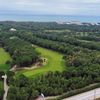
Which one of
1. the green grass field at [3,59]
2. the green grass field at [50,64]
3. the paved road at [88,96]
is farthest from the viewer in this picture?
the green grass field at [3,59]

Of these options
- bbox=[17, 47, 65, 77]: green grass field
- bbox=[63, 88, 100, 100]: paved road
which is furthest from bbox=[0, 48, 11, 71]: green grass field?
bbox=[63, 88, 100, 100]: paved road

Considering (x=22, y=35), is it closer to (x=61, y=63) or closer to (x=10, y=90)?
(x=61, y=63)

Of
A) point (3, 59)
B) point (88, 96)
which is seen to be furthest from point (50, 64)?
point (88, 96)

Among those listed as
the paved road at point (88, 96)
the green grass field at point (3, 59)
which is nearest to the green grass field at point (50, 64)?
the green grass field at point (3, 59)

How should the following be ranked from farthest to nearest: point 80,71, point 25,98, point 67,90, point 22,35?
point 22,35, point 80,71, point 67,90, point 25,98

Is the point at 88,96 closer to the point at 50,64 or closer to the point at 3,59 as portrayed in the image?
the point at 50,64

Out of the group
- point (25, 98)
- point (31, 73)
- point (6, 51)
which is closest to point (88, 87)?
point (25, 98)

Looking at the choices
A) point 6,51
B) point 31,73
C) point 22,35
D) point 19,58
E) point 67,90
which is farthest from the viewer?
point 22,35

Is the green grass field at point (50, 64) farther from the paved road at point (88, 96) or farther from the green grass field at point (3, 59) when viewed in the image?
the paved road at point (88, 96)

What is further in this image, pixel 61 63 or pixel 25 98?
pixel 61 63
